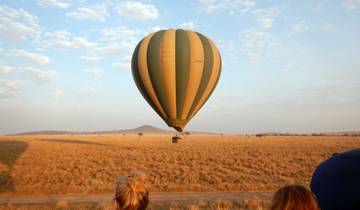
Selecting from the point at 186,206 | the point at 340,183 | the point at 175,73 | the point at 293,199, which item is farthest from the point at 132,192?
the point at 175,73

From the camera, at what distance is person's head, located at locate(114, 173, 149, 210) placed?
297 centimetres

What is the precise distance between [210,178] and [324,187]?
18763 mm

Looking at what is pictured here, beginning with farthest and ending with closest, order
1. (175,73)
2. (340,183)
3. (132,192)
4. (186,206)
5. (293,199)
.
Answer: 1. (175,73)
2. (186,206)
3. (132,192)
4. (340,183)
5. (293,199)

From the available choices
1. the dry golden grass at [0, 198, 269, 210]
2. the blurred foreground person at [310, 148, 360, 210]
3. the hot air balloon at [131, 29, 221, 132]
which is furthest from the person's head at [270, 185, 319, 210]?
the hot air balloon at [131, 29, 221, 132]

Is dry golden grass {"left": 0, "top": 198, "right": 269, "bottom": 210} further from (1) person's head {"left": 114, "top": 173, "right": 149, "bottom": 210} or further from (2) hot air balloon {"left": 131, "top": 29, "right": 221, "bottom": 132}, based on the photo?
(2) hot air balloon {"left": 131, "top": 29, "right": 221, "bottom": 132}

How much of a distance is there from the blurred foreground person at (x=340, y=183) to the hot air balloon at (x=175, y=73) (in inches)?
877

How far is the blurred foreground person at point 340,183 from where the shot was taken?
284cm

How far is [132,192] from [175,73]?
22.6 meters

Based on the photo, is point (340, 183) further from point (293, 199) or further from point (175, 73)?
point (175, 73)

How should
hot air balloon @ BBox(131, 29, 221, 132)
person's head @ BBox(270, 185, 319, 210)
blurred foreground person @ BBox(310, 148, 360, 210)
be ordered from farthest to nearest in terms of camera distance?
hot air balloon @ BBox(131, 29, 221, 132)
blurred foreground person @ BBox(310, 148, 360, 210)
person's head @ BBox(270, 185, 319, 210)

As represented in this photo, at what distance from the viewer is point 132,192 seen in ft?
9.76

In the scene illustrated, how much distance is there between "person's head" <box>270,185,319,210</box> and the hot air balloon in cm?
2277

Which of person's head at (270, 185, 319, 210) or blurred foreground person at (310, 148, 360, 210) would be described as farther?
blurred foreground person at (310, 148, 360, 210)

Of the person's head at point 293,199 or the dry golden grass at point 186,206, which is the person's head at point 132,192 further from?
the dry golden grass at point 186,206
